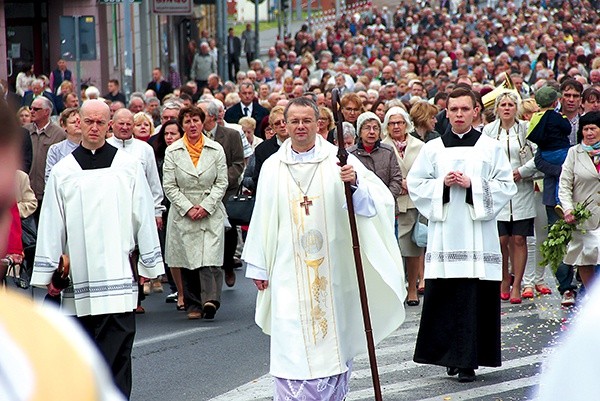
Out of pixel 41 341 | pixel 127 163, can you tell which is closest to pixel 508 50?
pixel 127 163

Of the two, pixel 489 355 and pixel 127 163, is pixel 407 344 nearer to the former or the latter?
pixel 489 355

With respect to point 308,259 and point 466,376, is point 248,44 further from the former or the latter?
point 308,259

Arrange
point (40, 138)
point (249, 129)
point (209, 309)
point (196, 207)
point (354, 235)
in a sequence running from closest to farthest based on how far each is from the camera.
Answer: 1. point (354, 235)
2. point (209, 309)
3. point (196, 207)
4. point (40, 138)
5. point (249, 129)

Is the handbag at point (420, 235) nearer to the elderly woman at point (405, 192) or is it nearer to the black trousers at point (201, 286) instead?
the elderly woman at point (405, 192)

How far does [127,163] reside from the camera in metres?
8.07

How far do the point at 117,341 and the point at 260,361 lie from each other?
78.9 inches

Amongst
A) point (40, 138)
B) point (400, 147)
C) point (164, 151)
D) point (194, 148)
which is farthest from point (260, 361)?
point (40, 138)

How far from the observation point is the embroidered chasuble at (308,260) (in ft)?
24.5

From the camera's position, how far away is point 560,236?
Answer: 11094 mm

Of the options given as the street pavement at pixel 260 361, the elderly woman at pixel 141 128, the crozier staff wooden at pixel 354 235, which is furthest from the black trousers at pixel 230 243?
the crozier staff wooden at pixel 354 235

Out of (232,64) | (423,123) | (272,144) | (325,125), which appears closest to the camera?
(325,125)

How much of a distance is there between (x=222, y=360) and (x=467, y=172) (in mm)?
2210

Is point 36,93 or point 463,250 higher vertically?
point 36,93

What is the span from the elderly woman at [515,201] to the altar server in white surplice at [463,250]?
310cm
